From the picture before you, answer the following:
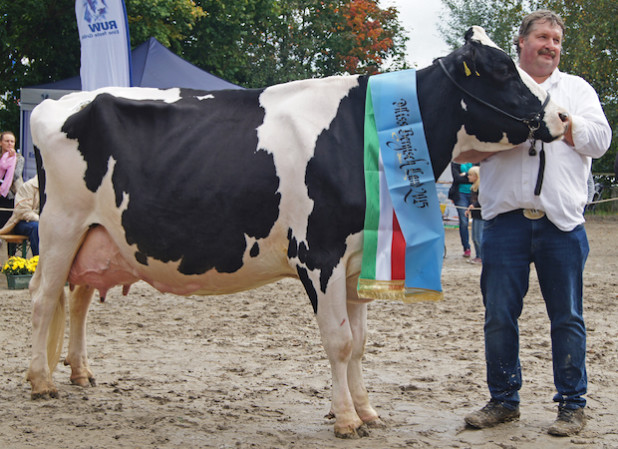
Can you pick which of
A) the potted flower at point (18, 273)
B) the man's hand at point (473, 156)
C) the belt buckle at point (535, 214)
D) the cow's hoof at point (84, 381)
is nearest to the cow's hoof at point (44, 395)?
the cow's hoof at point (84, 381)

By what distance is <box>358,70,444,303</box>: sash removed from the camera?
4355 mm

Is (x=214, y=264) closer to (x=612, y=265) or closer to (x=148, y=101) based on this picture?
(x=148, y=101)

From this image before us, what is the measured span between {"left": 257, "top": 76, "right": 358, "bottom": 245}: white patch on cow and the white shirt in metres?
1.00

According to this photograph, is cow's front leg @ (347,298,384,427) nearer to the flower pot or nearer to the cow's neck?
the cow's neck

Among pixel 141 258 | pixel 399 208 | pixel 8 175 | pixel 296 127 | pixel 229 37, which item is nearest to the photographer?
pixel 399 208

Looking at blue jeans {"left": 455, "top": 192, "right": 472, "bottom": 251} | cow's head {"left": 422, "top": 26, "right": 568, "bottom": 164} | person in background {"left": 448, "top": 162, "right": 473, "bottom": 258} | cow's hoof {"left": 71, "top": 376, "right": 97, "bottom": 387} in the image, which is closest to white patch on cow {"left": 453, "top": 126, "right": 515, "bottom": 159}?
cow's head {"left": 422, "top": 26, "right": 568, "bottom": 164}

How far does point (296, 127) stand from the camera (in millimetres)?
4496

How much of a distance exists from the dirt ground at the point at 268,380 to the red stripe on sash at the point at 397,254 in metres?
0.89

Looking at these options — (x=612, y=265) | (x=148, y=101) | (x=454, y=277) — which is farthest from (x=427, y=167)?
(x=612, y=265)

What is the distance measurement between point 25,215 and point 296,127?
743 centimetres

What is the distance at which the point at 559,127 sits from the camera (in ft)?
14.0

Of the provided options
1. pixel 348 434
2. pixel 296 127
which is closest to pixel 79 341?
pixel 348 434

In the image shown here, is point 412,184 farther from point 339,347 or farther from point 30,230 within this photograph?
point 30,230

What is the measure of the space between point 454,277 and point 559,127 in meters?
7.47
